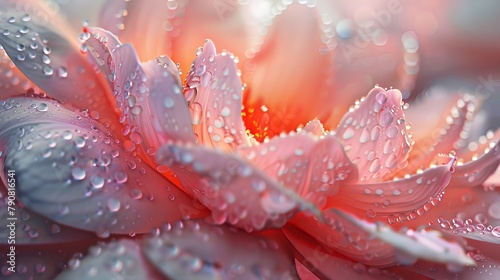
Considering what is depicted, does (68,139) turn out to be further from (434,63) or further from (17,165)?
(434,63)

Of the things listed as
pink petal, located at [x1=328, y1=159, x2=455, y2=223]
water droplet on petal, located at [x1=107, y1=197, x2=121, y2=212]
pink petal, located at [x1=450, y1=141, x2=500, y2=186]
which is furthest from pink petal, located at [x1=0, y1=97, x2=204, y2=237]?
pink petal, located at [x1=450, y1=141, x2=500, y2=186]

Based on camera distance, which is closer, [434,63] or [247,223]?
[247,223]

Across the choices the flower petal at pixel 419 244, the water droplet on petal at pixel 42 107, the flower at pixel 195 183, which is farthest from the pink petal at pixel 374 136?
the water droplet on petal at pixel 42 107

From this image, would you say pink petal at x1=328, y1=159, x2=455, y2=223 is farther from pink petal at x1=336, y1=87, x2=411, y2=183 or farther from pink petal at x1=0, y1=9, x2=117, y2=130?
pink petal at x1=0, y1=9, x2=117, y2=130

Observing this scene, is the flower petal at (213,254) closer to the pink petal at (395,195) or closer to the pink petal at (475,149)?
the pink petal at (395,195)

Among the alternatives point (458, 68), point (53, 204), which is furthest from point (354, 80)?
point (53, 204)

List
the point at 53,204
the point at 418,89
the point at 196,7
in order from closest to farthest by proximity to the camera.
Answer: the point at 53,204 → the point at 196,7 → the point at 418,89

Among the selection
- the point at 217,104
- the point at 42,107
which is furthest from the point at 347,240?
the point at 42,107
